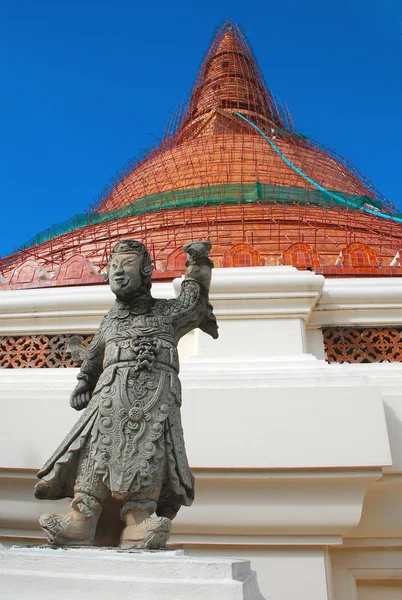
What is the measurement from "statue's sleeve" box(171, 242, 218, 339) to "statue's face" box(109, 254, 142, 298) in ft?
0.77

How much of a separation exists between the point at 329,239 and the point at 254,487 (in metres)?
8.17

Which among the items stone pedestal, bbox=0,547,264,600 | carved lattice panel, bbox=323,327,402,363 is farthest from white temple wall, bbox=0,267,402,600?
stone pedestal, bbox=0,547,264,600

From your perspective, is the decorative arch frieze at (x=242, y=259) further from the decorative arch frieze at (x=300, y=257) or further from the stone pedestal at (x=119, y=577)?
the stone pedestal at (x=119, y=577)

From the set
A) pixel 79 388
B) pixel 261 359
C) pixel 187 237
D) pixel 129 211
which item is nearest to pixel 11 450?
pixel 79 388

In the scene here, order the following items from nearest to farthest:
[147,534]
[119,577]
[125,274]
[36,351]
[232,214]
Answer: [119,577]
[147,534]
[125,274]
[36,351]
[232,214]

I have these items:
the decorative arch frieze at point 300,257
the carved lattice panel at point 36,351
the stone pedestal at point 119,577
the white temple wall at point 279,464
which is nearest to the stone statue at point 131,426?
the stone pedestal at point 119,577

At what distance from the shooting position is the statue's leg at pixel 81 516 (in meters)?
2.34

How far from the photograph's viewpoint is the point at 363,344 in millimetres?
4859

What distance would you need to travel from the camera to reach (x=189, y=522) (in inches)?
143

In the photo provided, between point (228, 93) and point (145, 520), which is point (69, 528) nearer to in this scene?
point (145, 520)

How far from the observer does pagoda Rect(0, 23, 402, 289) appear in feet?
29.9

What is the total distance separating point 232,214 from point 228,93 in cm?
1431

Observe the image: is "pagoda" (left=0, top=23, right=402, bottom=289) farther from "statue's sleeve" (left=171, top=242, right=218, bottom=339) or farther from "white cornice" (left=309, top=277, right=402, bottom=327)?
"statue's sleeve" (left=171, top=242, right=218, bottom=339)

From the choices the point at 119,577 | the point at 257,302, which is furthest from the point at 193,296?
the point at 257,302
